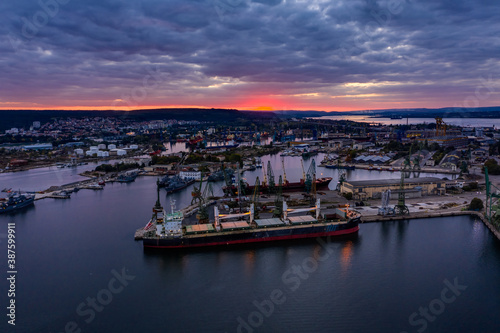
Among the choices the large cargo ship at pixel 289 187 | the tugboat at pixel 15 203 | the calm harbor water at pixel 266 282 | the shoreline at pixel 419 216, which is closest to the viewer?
the calm harbor water at pixel 266 282

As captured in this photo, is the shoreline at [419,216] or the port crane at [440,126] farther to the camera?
the port crane at [440,126]

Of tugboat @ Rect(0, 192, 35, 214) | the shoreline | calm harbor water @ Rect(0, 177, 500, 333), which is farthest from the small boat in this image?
the shoreline

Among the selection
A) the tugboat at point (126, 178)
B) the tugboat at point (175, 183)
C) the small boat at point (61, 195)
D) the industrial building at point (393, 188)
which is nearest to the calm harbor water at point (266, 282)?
the industrial building at point (393, 188)

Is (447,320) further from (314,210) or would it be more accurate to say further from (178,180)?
(178,180)

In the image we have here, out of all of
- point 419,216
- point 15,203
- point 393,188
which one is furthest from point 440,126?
point 15,203

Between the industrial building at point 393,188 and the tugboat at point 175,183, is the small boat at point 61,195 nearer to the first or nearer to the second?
the tugboat at point 175,183

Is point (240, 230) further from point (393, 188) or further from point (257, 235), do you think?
point (393, 188)

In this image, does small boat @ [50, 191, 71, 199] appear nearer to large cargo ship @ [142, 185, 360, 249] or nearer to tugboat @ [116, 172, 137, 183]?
tugboat @ [116, 172, 137, 183]

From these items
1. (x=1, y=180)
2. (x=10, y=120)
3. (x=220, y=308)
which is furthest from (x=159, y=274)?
(x=10, y=120)
